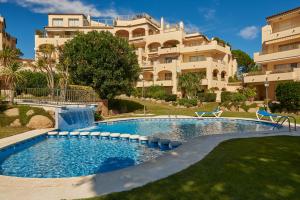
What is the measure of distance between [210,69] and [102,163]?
38.0 meters

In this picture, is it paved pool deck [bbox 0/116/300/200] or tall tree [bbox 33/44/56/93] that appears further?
tall tree [bbox 33/44/56/93]

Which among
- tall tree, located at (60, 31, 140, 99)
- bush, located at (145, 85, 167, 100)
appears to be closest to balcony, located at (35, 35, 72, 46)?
bush, located at (145, 85, 167, 100)

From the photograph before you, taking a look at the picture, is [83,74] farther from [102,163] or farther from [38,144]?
[102,163]

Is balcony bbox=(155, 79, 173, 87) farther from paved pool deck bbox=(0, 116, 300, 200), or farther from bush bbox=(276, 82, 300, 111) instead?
paved pool deck bbox=(0, 116, 300, 200)

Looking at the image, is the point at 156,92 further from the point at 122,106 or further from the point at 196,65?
the point at 122,106

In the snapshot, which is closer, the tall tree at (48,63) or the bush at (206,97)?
→ the tall tree at (48,63)

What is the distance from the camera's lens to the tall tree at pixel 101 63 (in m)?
28.2

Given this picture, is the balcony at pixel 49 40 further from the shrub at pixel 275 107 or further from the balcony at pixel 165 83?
the shrub at pixel 275 107

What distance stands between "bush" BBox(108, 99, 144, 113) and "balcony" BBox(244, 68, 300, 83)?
1714cm

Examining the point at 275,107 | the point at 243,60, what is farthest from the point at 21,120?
the point at 243,60

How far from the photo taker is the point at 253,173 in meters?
7.11

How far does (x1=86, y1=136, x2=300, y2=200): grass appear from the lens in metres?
5.72

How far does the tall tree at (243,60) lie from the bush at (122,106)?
45599 millimetres

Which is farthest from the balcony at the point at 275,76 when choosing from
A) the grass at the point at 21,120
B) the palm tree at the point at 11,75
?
the palm tree at the point at 11,75
